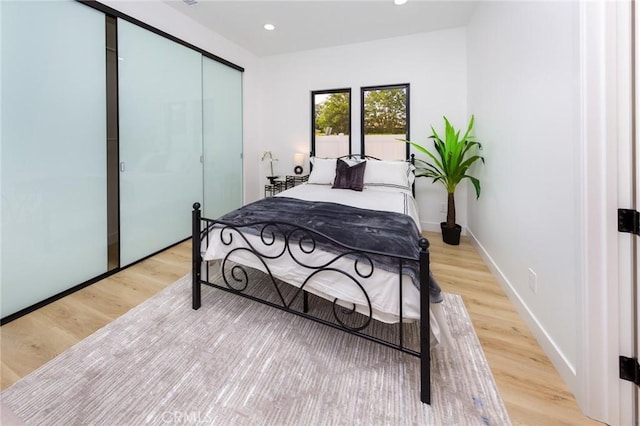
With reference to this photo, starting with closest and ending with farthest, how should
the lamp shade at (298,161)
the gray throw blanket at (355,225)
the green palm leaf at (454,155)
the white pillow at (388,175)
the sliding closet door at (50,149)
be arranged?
1. the gray throw blanket at (355,225)
2. the sliding closet door at (50,149)
3. the green palm leaf at (454,155)
4. the white pillow at (388,175)
5. the lamp shade at (298,161)

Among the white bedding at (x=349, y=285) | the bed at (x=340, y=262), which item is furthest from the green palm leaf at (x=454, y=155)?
the white bedding at (x=349, y=285)

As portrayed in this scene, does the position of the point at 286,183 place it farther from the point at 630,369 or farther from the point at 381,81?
the point at 630,369

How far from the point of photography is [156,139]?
307cm

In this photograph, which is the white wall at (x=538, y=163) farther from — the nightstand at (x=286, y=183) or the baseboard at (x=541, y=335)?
the nightstand at (x=286, y=183)

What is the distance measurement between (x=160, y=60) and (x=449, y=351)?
3.84 metres

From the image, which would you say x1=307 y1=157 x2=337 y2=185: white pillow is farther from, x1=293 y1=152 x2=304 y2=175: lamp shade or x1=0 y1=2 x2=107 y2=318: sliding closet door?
x1=0 y1=2 x2=107 y2=318: sliding closet door

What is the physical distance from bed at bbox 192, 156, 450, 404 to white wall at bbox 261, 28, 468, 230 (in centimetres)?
171

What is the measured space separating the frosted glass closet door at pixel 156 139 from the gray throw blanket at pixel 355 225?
1405mm

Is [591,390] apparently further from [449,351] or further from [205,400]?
[205,400]

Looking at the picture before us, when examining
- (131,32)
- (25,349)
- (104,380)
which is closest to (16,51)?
(131,32)

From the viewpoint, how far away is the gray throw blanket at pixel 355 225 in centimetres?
146

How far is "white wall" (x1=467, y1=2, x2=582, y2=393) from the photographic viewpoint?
136 cm

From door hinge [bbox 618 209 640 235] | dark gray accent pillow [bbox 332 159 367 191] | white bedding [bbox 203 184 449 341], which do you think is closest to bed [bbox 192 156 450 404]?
white bedding [bbox 203 184 449 341]

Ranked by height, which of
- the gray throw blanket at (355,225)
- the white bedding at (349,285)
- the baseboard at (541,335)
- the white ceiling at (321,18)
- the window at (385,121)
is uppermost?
the white ceiling at (321,18)
